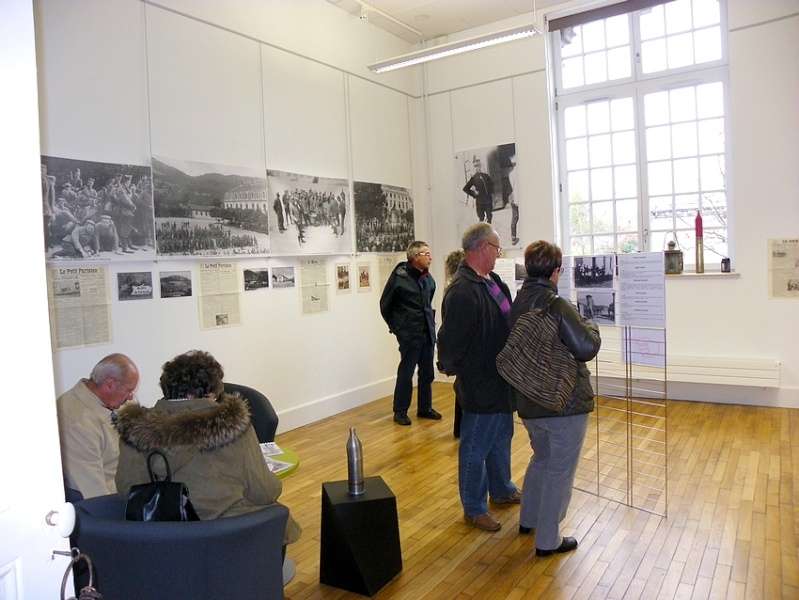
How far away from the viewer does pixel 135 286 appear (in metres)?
4.48

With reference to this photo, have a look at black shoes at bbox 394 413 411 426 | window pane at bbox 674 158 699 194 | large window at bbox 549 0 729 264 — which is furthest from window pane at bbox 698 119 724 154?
black shoes at bbox 394 413 411 426

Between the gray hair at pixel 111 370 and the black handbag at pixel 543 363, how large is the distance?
1823mm

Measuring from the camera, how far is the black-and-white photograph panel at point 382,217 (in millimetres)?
6770

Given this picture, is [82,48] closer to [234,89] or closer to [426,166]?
[234,89]

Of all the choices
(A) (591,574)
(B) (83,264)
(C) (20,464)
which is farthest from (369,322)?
(C) (20,464)

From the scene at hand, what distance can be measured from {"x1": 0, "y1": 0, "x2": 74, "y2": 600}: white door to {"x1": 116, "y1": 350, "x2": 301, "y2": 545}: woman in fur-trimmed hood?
Answer: 2.10ft

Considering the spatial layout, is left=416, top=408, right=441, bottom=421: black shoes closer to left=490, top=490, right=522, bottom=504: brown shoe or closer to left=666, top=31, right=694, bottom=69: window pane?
left=490, top=490, right=522, bottom=504: brown shoe

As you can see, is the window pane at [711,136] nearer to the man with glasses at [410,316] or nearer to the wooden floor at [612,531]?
the wooden floor at [612,531]

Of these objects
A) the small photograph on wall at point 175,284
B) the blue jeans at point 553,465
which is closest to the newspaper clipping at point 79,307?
the small photograph on wall at point 175,284

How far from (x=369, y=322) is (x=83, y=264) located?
335 centimetres

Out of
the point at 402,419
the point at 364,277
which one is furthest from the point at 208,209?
the point at 402,419

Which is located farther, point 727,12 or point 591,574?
point 727,12

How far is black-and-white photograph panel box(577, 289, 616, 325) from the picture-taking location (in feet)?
11.8

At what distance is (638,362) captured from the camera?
3709 millimetres
